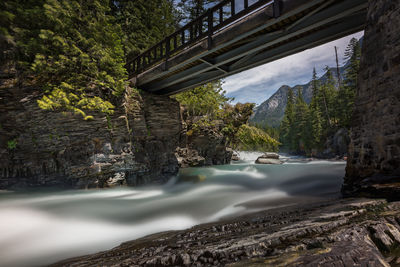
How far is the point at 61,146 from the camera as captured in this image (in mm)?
7625

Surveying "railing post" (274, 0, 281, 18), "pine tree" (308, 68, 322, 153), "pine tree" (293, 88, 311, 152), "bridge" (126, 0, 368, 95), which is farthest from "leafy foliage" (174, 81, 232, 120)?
"pine tree" (293, 88, 311, 152)

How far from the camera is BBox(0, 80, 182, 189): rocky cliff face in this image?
714 centimetres

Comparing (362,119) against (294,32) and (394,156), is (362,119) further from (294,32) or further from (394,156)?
(294,32)

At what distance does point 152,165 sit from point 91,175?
11.5ft

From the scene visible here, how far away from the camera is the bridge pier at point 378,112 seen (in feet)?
11.3

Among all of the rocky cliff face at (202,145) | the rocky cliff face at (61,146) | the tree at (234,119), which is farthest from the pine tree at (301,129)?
the rocky cliff face at (61,146)

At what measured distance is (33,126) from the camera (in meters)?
7.36

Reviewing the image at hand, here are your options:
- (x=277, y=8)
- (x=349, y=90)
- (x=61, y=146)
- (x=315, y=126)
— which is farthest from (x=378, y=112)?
(x=315, y=126)

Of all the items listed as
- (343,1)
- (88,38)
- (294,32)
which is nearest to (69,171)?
(88,38)

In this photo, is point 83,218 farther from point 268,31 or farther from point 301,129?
point 301,129

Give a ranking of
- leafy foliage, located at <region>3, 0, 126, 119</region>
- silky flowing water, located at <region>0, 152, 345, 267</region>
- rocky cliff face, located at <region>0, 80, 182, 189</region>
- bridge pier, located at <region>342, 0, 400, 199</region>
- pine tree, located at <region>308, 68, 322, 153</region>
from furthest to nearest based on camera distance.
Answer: pine tree, located at <region>308, 68, 322, 153</region>, rocky cliff face, located at <region>0, 80, 182, 189</region>, leafy foliage, located at <region>3, 0, 126, 119</region>, bridge pier, located at <region>342, 0, 400, 199</region>, silky flowing water, located at <region>0, 152, 345, 267</region>

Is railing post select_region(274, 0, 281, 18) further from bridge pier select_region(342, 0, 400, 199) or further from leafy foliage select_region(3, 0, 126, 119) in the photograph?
leafy foliage select_region(3, 0, 126, 119)

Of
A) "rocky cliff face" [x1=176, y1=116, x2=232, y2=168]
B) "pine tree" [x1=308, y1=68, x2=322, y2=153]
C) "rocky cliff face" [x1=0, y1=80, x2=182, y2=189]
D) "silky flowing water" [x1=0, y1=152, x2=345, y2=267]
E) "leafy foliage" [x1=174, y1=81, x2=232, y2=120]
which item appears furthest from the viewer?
"pine tree" [x1=308, y1=68, x2=322, y2=153]

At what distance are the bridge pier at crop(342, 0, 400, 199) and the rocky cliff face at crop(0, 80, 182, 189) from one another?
31.1ft
